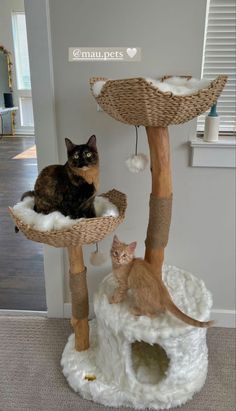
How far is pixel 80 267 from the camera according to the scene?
133cm

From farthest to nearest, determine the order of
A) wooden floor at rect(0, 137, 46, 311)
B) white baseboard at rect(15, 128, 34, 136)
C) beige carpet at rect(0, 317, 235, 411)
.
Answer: white baseboard at rect(15, 128, 34, 136)
wooden floor at rect(0, 137, 46, 311)
beige carpet at rect(0, 317, 235, 411)

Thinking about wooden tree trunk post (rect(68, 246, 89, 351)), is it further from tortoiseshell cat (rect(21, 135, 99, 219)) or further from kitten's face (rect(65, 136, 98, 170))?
kitten's face (rect(65, 136, 98, 170))

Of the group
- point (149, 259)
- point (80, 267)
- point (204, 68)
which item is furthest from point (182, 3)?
point (80, 267)

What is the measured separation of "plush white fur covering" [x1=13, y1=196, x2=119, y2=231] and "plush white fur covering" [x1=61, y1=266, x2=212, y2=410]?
0.35 meters

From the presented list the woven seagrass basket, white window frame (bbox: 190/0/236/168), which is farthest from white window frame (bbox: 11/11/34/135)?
the woven seagrass basket

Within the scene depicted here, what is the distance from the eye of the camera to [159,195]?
121 cm

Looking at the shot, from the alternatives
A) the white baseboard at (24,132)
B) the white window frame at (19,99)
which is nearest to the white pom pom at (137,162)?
the white window frame at (19,99)

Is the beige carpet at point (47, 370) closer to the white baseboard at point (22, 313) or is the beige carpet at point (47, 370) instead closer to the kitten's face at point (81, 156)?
the white baseboard at point (22, 313)

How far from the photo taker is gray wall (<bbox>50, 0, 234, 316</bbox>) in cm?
131

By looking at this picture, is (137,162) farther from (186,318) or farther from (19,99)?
(19,99)

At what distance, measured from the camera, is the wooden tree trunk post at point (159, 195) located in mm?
1136

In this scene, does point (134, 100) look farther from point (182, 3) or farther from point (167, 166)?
point (182, 3)

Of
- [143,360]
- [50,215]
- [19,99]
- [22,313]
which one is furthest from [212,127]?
[19,99]

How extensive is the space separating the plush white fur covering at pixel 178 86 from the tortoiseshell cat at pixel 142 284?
1.74 ft
